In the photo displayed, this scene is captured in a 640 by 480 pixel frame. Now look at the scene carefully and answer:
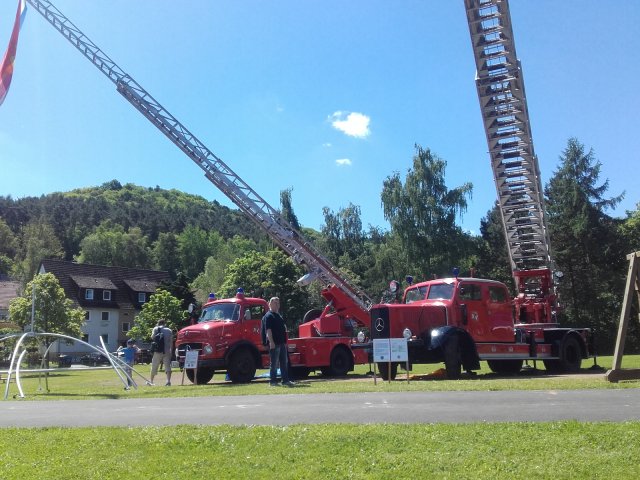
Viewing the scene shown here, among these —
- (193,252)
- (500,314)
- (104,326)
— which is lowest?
(500,314)

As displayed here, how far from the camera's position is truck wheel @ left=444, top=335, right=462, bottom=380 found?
14.7 metres

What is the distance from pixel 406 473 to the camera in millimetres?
4930

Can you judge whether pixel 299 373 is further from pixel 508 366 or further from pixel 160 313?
pixel 160 313

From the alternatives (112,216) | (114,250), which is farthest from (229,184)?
A: (112,216)

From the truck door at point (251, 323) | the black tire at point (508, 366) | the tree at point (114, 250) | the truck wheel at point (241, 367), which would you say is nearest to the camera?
the truck wheel at point (241, 367)

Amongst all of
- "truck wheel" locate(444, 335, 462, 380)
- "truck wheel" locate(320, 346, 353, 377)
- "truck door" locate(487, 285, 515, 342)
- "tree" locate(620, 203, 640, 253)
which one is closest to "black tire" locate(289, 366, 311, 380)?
"truck wheel" locate(320, 346, 353, 377)

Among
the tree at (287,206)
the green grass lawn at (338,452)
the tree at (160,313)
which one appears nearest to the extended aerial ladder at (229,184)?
the green grass lawn at (338,452)

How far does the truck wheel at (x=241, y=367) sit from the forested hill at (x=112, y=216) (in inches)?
3350

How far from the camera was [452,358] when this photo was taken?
14.8 m

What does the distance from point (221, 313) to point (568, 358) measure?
1044 centimetres

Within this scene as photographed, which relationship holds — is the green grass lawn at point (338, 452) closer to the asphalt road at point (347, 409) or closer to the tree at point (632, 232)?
the asphalt road at point (347, 409)

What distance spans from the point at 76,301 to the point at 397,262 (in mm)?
35607

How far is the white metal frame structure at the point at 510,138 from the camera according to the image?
14992 mm

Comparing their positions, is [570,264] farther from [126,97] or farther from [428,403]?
[428,403]
